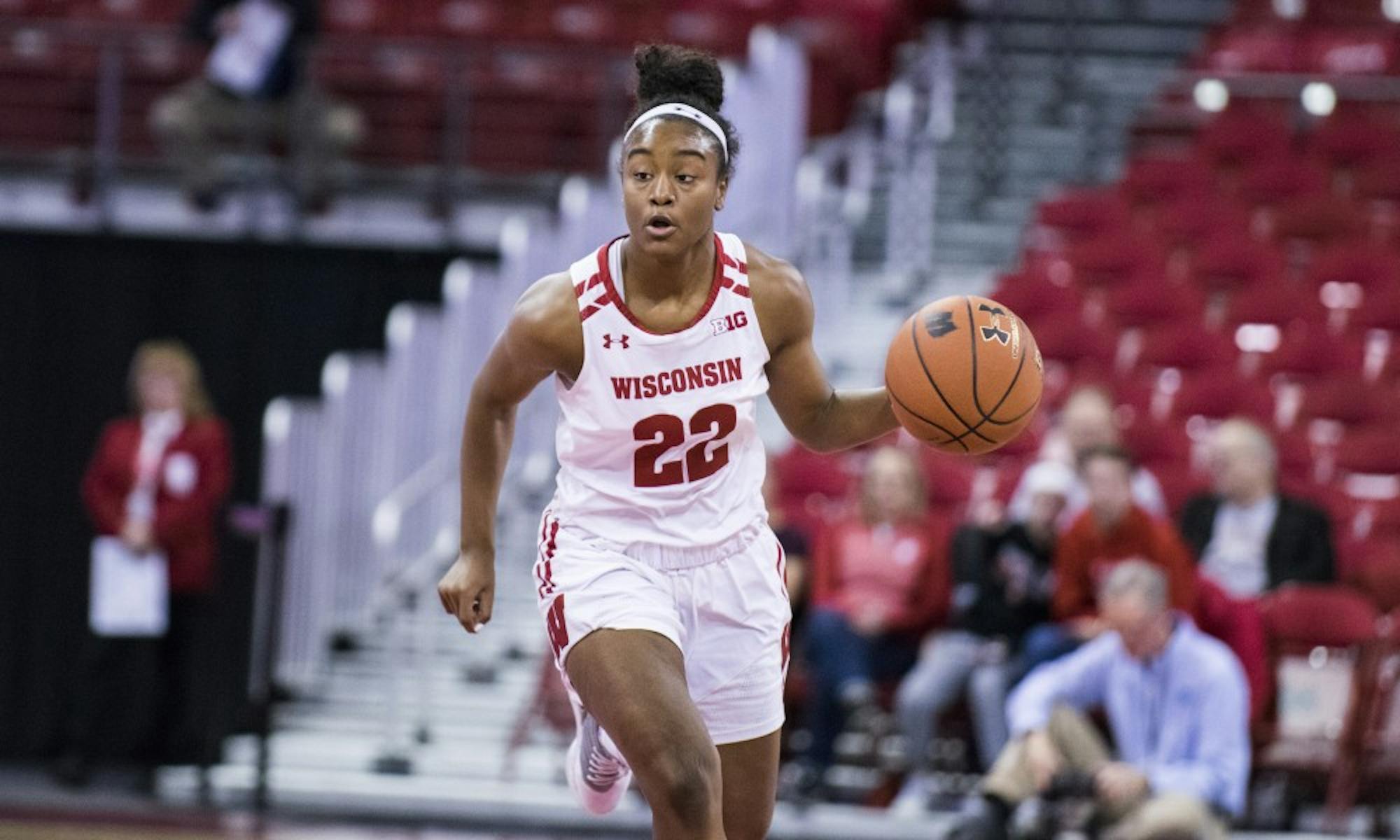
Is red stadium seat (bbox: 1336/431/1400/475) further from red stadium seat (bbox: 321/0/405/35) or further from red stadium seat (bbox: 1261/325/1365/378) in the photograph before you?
red stadium seat (bbox: 321/0/405/35)

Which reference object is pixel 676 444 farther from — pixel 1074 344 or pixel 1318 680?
pixel 1074 344

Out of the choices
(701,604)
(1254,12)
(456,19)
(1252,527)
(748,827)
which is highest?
(1254,12)

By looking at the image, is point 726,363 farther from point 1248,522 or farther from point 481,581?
point 1248,522

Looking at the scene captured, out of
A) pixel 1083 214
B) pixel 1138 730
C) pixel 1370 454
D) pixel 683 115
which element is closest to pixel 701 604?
pixel 683 115

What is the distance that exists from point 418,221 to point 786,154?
1.95m

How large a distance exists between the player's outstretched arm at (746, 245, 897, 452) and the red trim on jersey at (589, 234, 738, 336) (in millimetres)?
90

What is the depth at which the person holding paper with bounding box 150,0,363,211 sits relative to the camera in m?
10.7

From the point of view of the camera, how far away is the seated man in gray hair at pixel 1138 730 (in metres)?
7.59

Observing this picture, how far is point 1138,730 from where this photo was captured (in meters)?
7.86

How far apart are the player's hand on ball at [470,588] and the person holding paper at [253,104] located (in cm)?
608

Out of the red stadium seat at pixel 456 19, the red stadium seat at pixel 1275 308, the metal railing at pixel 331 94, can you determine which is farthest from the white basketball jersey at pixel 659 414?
the red stadium seat at pixel 456 19

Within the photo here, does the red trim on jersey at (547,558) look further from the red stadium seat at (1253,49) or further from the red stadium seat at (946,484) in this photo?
the red stadium seat at (1253,49)

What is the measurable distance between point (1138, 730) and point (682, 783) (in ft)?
13.0

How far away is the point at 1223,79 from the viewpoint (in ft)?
42.3
